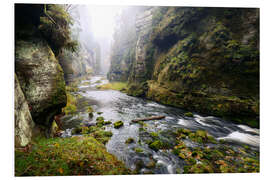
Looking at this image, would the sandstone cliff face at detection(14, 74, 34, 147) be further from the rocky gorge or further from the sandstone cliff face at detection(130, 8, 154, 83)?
the sandstone cliff face at detection(130, 8, 154, 83)

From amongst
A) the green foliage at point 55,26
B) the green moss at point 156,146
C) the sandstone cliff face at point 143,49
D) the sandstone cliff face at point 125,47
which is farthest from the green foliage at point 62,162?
the sandstone cliff face at point 125,47

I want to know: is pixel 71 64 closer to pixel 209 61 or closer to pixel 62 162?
pixel 62 162

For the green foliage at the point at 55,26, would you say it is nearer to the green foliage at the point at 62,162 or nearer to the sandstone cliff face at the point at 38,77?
the sandstone cliff face at the point at 38,77

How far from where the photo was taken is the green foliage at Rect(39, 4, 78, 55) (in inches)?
183

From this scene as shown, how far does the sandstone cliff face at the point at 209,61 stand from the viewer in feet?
21.5

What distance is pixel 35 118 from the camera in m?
4.29

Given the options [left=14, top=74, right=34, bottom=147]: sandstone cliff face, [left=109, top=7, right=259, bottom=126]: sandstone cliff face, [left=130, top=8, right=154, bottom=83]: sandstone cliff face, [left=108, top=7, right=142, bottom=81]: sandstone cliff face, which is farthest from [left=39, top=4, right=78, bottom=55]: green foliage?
[left=108, top=7, right=142, bottom=81]: sandstone cliff face

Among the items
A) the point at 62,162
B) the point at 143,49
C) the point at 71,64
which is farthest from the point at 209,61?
the point at 71,64

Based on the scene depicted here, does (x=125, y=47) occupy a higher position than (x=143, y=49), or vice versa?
(x=125, y=47)

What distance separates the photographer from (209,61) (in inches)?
364

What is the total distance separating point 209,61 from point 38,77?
12.0 meters

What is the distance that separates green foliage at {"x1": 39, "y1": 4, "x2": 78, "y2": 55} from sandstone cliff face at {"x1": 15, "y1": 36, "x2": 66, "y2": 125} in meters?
0.57

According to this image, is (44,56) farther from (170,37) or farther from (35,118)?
(170,37)
